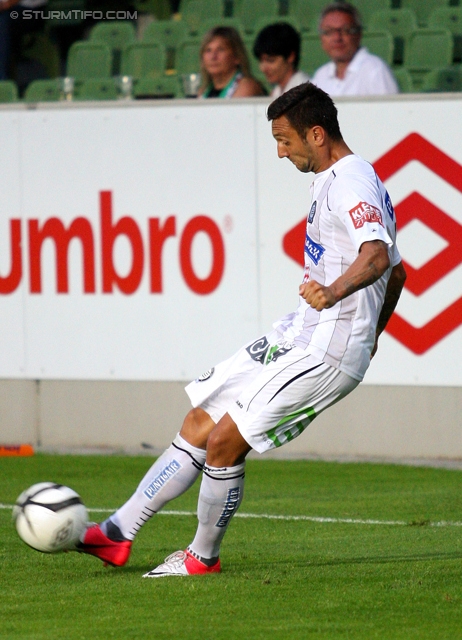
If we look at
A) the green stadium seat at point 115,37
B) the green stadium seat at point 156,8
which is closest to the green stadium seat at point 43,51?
the green stadium seat at point 156,8

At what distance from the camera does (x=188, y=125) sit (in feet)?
32.8

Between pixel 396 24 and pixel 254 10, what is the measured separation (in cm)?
184

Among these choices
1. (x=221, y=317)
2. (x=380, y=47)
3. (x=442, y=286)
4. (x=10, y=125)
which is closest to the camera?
(x=442, y=286)

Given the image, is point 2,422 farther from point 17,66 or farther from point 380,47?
point 17,66

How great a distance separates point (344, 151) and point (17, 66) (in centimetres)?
1035

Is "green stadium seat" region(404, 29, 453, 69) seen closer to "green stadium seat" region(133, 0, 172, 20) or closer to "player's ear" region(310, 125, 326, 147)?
"green stadium seat" region(133, 0, 172, 20)

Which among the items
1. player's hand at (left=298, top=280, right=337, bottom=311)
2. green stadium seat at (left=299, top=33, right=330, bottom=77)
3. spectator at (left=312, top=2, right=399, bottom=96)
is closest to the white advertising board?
spectator at (left=312, top=2, right=399, bottom=96)

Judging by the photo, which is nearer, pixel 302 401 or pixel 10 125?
pixel 302 401

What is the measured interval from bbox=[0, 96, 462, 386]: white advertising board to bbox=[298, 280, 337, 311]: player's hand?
461 cm

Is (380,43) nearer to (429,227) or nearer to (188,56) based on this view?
(188,56)

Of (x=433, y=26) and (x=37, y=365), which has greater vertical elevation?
(x=433, y=26)

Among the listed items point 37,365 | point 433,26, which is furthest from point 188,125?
point 433,26

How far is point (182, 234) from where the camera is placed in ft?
32.6

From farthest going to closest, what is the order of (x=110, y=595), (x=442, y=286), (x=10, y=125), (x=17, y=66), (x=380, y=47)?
(x=17, y=66), (x=380, y=47), (x=10, y=125), (x=442, y=286), (x=110, y=595)
